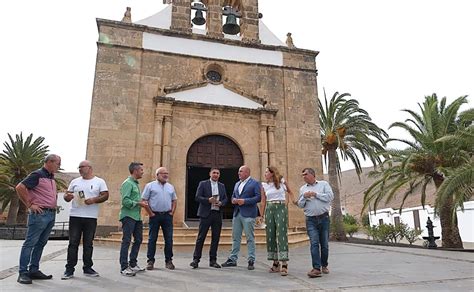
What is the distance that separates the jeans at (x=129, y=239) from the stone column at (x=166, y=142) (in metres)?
5.82

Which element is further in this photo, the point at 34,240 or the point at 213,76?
the point at 213,76

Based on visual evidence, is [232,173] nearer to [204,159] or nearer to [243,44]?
[204,159]

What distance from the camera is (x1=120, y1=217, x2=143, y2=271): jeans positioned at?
4.99m

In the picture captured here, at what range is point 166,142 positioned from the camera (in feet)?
37.3

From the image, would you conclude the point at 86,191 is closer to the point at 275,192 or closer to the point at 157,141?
the point at 275,192

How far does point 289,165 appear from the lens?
41.0 feet

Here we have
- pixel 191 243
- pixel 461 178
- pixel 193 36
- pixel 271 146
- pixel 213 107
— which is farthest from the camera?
pixel 193 36

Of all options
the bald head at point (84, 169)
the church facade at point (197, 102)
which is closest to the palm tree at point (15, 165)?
the church facade at point (197, 102)

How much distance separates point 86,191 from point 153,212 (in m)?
1.04

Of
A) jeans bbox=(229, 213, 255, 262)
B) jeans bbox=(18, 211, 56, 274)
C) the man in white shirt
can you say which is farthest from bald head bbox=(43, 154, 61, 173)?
jeans bbox=(229, 213, 255, 262)

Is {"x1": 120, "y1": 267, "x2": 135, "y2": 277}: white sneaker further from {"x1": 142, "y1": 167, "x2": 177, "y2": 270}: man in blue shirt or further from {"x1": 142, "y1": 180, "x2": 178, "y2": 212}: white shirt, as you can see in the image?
{"x1": 142, "y1": 180, "x2": 178, "y2": 212}: white shirt

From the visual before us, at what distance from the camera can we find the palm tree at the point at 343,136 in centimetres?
1758

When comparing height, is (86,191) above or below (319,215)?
above

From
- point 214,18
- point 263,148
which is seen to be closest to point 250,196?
point 263,148
